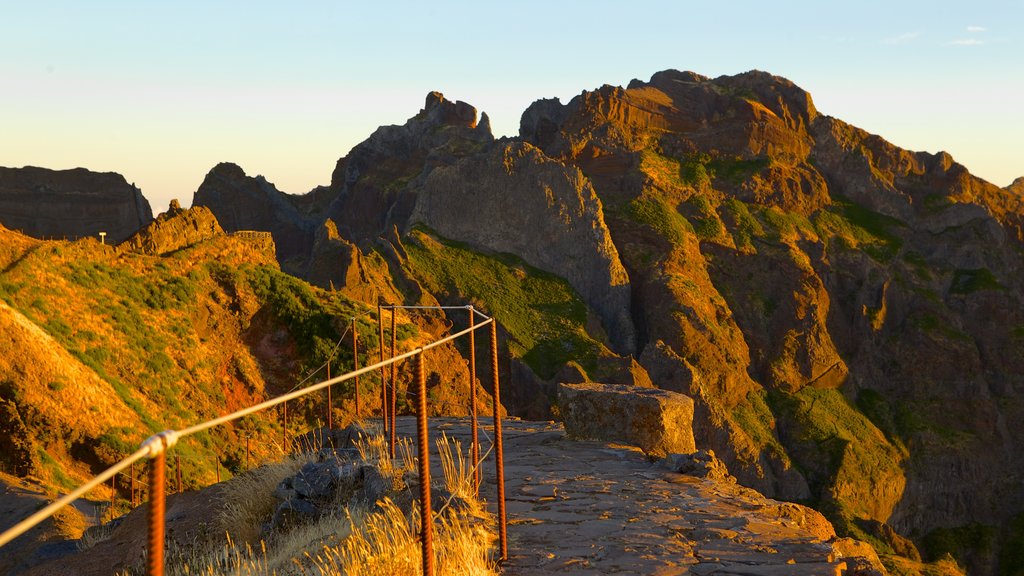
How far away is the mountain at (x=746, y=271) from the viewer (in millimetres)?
66000

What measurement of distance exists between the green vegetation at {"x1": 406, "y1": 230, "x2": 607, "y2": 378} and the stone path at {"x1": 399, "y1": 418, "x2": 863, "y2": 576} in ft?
151

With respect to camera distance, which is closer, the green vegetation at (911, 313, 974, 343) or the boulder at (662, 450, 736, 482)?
the boulder at (662, 450, 736, 482)

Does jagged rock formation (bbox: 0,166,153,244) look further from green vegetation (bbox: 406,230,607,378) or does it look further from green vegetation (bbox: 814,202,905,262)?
green vegetation (bbox: 814,202,905,262)

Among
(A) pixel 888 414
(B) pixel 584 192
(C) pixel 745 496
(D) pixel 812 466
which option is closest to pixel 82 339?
(C) pixel 745 496

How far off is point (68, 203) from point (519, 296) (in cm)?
3870

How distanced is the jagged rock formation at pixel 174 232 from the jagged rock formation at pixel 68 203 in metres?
37.0

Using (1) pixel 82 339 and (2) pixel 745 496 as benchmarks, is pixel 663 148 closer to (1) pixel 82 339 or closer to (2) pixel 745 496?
(1) pixel 82 339

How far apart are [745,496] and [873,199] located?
9478 cm

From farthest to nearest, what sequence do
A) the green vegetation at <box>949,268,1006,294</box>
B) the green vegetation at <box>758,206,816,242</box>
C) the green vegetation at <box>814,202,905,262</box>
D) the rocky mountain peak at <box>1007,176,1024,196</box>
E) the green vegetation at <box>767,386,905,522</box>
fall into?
the rocky mountain peak at <box>1007,176,1024,196</box> < the green vegetation at <box>814,202,905,262</box> < the green vegetation at <box>949,268,1006,294</box> < the green vegetation at <box>758,206,816,242</box> < the green vegetation at <box>767,386,905,522</box>

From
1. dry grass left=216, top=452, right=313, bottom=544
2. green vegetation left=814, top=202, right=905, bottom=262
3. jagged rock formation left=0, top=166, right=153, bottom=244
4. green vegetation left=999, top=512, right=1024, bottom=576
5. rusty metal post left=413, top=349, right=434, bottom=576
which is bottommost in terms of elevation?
green vegetation left=999, top=512, right=1024, bottom=576

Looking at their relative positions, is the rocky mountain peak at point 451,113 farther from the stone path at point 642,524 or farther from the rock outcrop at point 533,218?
the stone path at point 642,524

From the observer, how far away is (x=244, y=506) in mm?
13070

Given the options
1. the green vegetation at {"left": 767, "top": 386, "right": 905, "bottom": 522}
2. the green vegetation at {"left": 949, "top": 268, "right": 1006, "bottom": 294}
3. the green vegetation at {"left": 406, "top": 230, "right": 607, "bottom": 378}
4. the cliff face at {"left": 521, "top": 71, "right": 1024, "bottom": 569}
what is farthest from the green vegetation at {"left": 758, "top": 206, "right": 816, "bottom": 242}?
the green vegetation at {"left": 406, "top": 230, "right": 607, "bottom": 378}

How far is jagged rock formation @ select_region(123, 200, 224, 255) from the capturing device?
3988 cm
